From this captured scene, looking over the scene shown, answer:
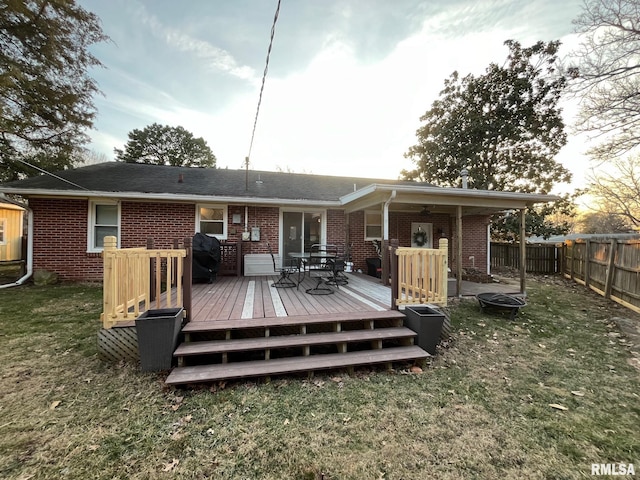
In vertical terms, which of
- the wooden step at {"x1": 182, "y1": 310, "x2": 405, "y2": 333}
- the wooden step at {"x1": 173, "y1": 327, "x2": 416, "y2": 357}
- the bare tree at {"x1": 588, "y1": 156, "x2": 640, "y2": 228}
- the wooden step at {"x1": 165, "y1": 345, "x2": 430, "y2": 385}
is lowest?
the wooden step at {"x1": 165, "y1": 345, "x2": 430, "y2": 385}

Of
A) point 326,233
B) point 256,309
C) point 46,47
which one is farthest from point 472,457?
point 46,47

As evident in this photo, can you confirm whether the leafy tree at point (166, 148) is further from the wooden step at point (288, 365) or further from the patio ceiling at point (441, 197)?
the wooden step at point (288, 365)

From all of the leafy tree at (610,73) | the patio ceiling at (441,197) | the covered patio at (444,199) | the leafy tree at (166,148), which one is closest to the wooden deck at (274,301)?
the covered patio at (444,199)

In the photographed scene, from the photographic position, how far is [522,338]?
4508 millimetres

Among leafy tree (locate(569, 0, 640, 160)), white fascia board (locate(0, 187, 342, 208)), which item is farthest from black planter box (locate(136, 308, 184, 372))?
leafy tree (locate(569, 0, 640, 160))

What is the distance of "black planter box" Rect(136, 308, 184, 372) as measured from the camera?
9.89ft

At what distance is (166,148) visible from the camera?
2264cm

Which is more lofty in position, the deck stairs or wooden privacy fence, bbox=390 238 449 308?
wooden privacy fence, bbox=390 238 449 308

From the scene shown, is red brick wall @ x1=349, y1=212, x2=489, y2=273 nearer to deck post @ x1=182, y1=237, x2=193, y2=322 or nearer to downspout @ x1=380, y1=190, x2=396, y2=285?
downspout @ x1=380, y1=190, x2=396, y2=285

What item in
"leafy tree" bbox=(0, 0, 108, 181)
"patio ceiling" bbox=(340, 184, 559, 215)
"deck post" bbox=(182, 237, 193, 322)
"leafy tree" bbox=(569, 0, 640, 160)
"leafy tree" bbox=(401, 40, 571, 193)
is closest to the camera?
"deck post" bbox=(182, 237, 193, 322)

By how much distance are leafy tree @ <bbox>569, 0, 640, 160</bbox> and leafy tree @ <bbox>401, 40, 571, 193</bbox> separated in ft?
13.5

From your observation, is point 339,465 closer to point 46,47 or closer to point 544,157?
point 46,47

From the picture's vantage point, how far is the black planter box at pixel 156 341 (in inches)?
119

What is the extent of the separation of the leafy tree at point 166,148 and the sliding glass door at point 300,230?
1717cm
